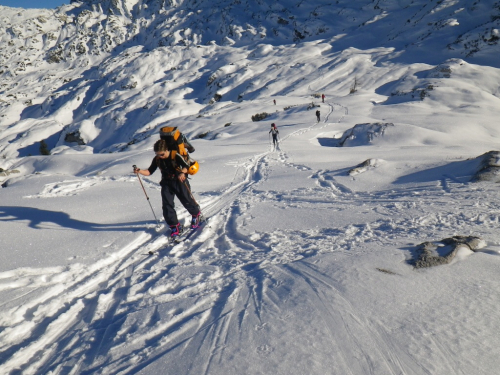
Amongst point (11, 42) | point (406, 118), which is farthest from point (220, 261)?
point (11, 42)

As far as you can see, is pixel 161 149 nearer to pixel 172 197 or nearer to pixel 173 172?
pixel 173 172

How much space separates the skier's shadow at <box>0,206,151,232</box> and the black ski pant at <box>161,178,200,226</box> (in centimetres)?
71

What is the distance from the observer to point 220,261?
3.63 m

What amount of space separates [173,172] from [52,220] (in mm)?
2835

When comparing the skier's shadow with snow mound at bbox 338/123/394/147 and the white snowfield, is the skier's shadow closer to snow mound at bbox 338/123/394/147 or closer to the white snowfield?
the white snowfield

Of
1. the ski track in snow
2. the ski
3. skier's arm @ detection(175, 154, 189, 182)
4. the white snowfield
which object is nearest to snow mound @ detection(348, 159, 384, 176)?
the white snowfield

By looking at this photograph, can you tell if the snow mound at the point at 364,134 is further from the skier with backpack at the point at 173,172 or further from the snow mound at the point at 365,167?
the skier with backpack at the point at 173,172

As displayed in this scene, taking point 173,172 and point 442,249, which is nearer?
point 442,249

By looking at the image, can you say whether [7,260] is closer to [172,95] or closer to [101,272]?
[101,272]

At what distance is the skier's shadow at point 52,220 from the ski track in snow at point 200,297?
0.77 metres

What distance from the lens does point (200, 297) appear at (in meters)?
2.79

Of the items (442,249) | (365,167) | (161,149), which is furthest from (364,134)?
(442,249)

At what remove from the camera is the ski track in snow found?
2080 millimetres

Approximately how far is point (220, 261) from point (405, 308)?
218 centimetres
